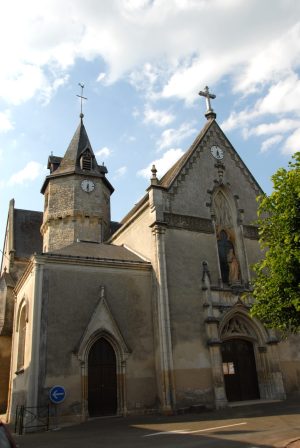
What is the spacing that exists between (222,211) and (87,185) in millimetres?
10777

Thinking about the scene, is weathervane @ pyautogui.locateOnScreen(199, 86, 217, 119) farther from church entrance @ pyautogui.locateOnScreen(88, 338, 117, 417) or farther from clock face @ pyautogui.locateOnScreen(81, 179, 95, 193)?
Result: church entrance @ pyautogui.locateOnScreen(88, 338, 117, 417)

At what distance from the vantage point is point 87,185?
28.3m

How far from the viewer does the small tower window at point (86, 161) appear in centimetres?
2894

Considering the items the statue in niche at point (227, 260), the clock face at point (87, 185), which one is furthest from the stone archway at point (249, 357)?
the clock face at point (87, 185)

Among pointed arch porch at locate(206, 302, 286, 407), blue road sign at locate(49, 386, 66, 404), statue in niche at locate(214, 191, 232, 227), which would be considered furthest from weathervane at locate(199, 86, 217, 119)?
blue road sign at locate(49, 386, 66, 404)

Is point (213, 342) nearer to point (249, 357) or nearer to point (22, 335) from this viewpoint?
point (249, 357)

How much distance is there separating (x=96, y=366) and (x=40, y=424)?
313 cm

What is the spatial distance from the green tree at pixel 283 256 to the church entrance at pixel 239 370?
7048 millimetres

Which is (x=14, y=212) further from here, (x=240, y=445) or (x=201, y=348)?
(x=240, y=445)

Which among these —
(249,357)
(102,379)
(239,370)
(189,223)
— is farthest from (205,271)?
(102,379)

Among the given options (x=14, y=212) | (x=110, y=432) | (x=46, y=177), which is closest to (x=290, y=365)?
(x=110, y=432)

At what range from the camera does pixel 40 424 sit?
556 inches

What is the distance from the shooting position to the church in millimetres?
15961

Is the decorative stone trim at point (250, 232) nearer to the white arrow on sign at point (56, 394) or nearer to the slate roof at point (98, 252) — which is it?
the slate roof at point (98, 252)
